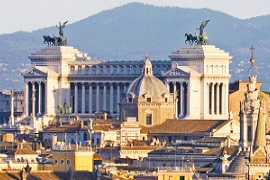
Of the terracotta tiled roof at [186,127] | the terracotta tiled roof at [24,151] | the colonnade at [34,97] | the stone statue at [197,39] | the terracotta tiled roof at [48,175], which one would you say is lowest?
the terracotta tiled roof at [24,151]

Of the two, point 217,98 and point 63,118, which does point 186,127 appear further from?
point 63,118

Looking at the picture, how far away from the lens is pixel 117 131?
142875 millimetres

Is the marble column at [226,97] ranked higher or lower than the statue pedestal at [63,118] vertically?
higher

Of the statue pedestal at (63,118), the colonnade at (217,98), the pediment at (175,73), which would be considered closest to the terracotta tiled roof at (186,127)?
the colonnade at (217,98)

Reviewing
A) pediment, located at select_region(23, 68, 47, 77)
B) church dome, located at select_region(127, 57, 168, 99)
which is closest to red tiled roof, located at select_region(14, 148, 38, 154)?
church dome, located at select_region(127, 57, 168, 99)

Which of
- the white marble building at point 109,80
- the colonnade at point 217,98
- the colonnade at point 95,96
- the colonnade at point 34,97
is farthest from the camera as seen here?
the colonnade at point 34,97

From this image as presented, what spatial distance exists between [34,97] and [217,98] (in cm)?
1600

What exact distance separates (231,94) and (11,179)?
95.2 meters

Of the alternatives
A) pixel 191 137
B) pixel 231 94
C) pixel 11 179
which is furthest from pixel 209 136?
pixel 11 179

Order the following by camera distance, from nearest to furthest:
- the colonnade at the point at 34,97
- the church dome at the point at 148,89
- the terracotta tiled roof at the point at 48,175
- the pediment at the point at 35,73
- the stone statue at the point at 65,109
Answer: the terracotta tiled roof at the point at 48,175 < the church dome at the point at 148,89 < the stone statue at the point at 65,109 < the colonnade at the point at 34,97 < the pediment at the point at 35,73

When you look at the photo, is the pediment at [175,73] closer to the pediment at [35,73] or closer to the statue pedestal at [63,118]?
the statue pedestal at [63,118]

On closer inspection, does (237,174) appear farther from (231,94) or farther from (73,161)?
(231,94)

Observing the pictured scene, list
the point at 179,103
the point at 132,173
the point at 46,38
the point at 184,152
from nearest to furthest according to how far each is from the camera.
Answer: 1. the point at 132,173
2. the point at 184,152
3. the point at 179,103
4. the point at 46,38

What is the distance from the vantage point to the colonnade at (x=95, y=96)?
177625 millimetres
